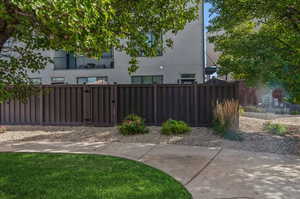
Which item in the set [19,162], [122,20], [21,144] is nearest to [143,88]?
[21,144]

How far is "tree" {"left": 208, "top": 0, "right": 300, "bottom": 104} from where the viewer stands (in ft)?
18.5

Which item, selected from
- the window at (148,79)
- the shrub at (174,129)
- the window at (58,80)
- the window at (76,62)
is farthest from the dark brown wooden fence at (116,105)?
the window at (76,62)

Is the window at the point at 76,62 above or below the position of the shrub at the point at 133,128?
above

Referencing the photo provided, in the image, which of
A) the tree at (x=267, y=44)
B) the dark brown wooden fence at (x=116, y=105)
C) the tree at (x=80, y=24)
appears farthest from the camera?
the dark brown wooden fence at (x=116, y=105)

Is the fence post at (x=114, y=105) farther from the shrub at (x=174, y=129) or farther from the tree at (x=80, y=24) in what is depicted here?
the tree at (x=80, y=24)

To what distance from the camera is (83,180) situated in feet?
12.9

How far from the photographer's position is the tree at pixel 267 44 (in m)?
5.65

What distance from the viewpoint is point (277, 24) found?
22.7 ft

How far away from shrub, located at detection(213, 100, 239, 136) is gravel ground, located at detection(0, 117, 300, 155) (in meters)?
0.31

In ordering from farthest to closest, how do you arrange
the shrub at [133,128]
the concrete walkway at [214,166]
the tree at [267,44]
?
1. the shrub at [133,128]
2. the tree at [267,44]
3. the concrete walkway at [214,166]

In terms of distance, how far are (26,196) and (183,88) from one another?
659cm

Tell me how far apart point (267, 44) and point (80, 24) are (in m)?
6.04

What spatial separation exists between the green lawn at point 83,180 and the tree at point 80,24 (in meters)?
1.60

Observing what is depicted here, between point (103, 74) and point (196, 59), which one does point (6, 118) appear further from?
point (196, 59)
